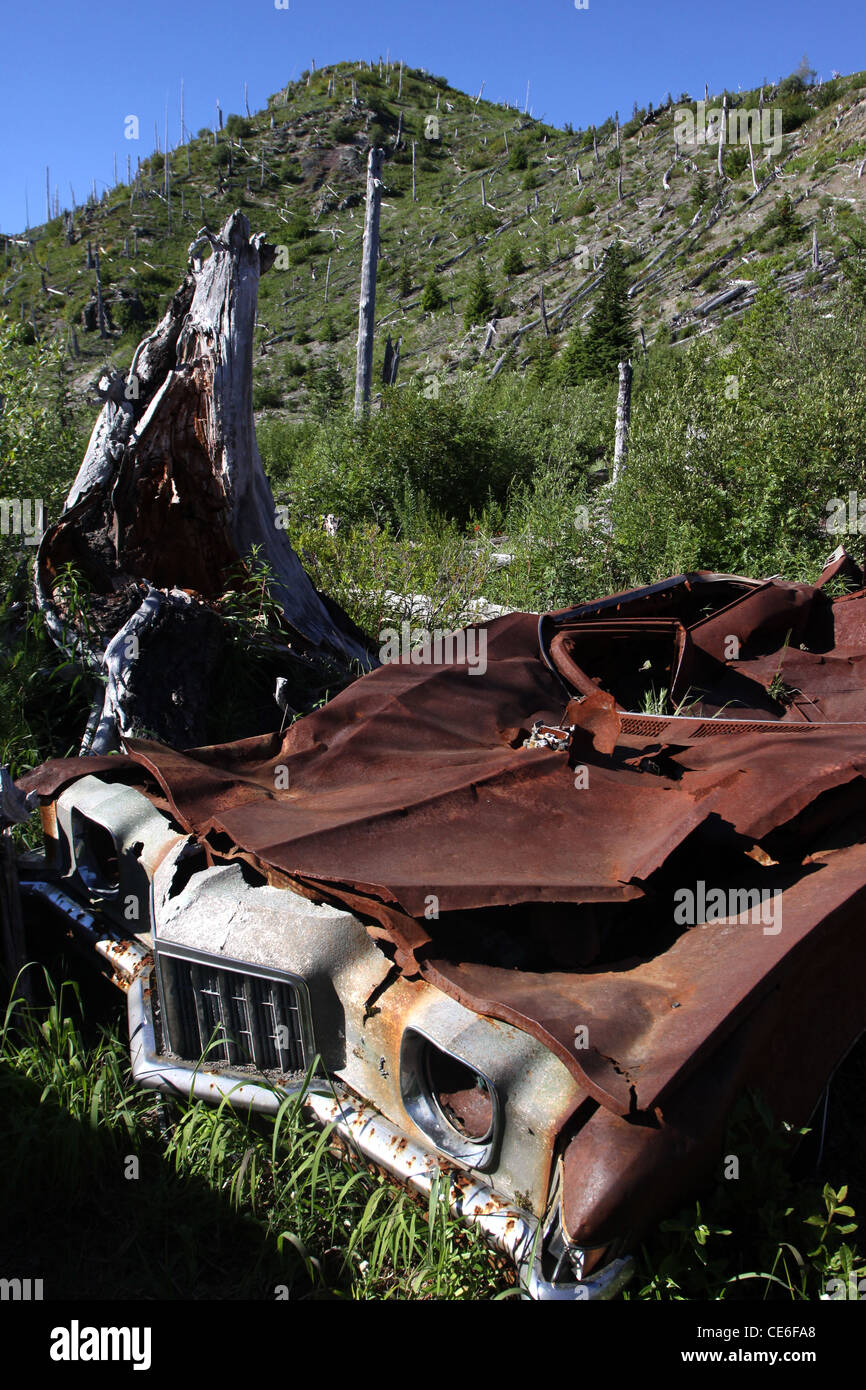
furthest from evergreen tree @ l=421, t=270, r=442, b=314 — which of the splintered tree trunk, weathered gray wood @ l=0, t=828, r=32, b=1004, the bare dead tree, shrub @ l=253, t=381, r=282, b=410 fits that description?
weathered gray wood @ l=0, t=828, r=32, b=1004

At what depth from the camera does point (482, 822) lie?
2.51 m

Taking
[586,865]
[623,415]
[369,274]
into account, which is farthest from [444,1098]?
[369,274]

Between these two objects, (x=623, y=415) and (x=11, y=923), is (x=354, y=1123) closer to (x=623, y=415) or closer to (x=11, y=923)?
(x=11, y=923)

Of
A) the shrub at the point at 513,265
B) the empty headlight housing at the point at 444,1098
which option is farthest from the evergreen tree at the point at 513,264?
the empty headlight housing at the point at 444,1098

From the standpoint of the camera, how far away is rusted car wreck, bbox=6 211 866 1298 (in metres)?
1.78

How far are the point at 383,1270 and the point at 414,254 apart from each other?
64.7 meters

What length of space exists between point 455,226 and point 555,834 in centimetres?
6841

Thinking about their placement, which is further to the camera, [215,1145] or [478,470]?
[478,470]

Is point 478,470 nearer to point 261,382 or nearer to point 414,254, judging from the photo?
point 261,382

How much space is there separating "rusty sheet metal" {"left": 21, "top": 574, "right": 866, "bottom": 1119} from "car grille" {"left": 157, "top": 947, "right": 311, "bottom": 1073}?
0.31 metres

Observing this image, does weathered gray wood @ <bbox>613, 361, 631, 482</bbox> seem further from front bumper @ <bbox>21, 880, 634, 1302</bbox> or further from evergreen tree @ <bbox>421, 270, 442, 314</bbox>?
evergreen tree @ <bbox>421, 270, 442, 314</bbox>

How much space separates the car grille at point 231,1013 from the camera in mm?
2309
